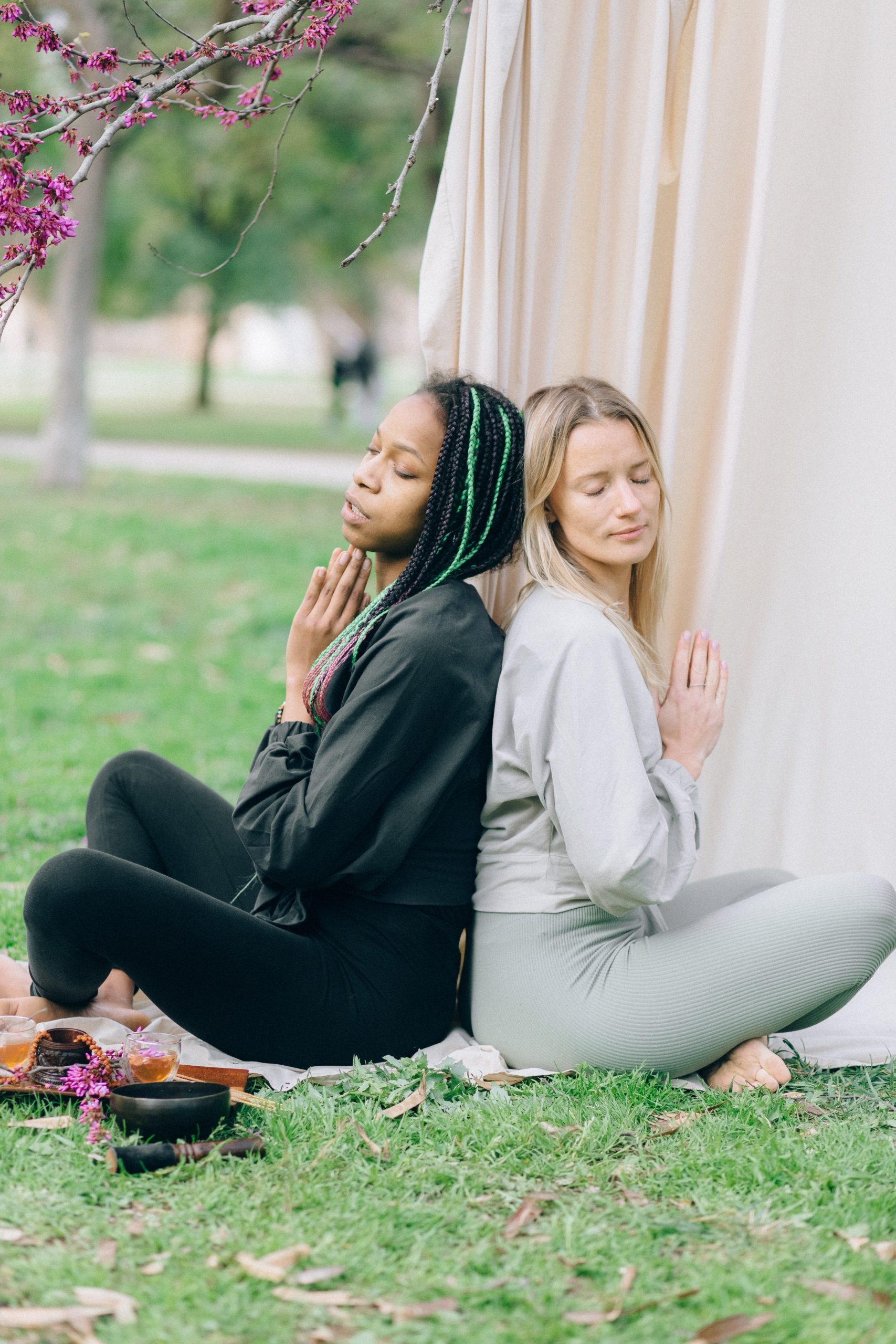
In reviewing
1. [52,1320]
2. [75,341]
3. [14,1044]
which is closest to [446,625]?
[14,1044]

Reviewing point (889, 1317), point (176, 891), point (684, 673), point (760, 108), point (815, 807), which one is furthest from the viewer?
point (815, 807)

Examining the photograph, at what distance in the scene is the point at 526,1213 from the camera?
253 centimetres

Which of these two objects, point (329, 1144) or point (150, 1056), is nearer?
point (329, 1144)

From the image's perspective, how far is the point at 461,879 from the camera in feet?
10.2

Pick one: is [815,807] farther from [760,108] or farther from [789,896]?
[760,108]

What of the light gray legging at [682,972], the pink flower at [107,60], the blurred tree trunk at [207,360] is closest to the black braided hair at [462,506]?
the light gray legging at [682,972]

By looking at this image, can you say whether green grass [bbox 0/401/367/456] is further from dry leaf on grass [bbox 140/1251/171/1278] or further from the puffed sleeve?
dry leaf on grass [bbox 140/1251/171/1278]

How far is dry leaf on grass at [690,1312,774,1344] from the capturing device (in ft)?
7.02

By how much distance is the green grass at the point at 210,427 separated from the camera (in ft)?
68.2

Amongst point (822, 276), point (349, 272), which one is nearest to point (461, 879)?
point (822, 276)

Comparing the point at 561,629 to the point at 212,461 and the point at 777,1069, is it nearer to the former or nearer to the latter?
the point at 777,1069

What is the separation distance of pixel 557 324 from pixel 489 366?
0.34 metres

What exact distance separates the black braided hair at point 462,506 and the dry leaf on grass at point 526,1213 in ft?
3.68

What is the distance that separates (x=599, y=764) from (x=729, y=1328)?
3.53 feet
